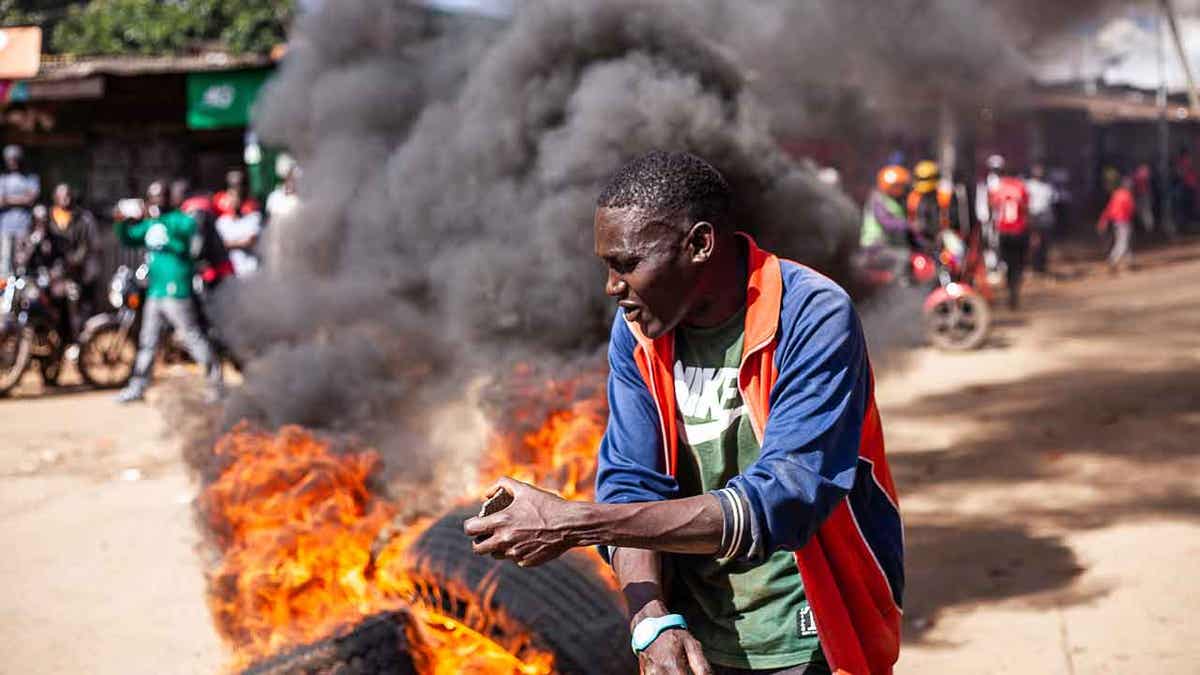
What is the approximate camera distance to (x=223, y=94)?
15.7 m

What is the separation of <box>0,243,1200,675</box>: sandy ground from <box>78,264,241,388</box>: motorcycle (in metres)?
0.51

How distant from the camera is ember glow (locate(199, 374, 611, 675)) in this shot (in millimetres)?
3684

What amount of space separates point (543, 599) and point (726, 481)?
1.47 metres

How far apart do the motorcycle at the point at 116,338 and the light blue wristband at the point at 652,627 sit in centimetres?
954

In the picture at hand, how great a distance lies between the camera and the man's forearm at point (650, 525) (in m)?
1.89

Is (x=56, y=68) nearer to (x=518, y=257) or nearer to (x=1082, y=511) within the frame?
(x=518, y=257)

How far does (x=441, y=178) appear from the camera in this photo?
25.6ft

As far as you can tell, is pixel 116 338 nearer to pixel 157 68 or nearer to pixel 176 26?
pixel 157 68

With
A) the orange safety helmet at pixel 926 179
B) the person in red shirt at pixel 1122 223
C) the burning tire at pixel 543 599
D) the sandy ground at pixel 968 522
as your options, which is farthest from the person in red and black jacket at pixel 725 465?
the person in red shirt at pixel 1122 223

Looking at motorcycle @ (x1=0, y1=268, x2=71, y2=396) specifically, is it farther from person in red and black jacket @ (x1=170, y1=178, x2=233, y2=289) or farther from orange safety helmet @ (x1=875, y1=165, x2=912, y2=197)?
orange safety helmet @ (x1=875, y1=165, x2=912, y2=197)

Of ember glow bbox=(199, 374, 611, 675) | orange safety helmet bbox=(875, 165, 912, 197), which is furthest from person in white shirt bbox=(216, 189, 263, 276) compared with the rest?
ember glow bbox=(199, 374, 611, 675)

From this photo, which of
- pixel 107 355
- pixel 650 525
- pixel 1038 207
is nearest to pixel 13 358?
pixel 107 355

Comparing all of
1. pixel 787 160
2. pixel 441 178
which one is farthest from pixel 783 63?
pixel 441 178

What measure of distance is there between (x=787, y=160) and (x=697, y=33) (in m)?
1.04
